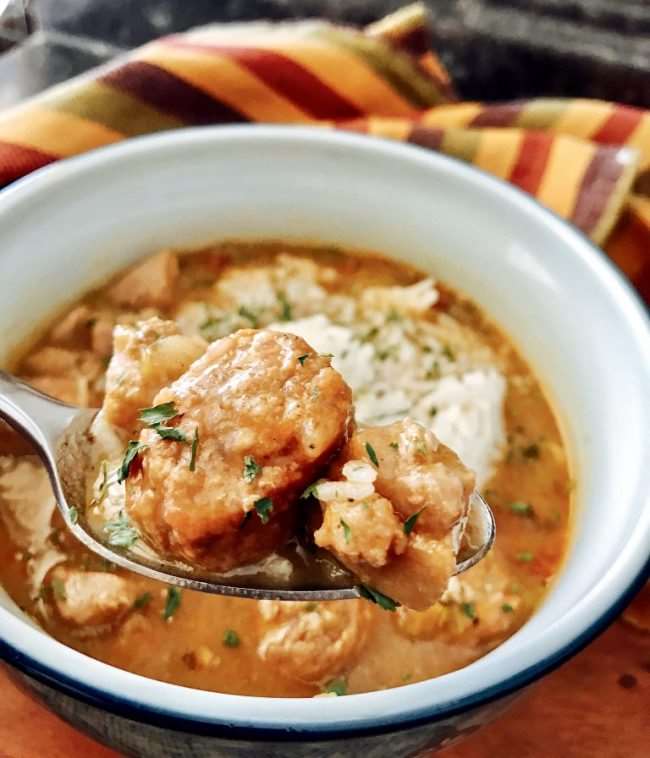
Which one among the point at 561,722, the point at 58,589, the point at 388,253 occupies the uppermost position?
the point at 388,253

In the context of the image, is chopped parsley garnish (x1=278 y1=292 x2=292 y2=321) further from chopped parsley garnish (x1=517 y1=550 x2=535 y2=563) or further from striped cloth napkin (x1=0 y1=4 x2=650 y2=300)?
chopped parsley garnish (x1=517 y1=550 x2=535 y2=563)

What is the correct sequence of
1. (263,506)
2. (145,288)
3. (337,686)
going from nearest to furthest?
(263,506) → (337,686) → (145,288)

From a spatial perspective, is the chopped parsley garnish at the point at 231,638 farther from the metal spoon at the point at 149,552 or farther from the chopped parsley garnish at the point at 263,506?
the chopped parsley garnish at the point at 263,506

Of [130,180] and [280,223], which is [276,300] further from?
A: [130,180]

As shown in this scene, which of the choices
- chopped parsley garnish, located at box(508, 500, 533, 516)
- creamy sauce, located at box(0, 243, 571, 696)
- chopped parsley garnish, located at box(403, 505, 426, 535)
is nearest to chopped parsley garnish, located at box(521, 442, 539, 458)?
creamy sauce, located at box(0, 243, 571, 696)

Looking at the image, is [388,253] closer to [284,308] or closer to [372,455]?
[284,308]

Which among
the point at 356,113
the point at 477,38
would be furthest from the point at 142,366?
the point at 477,38
